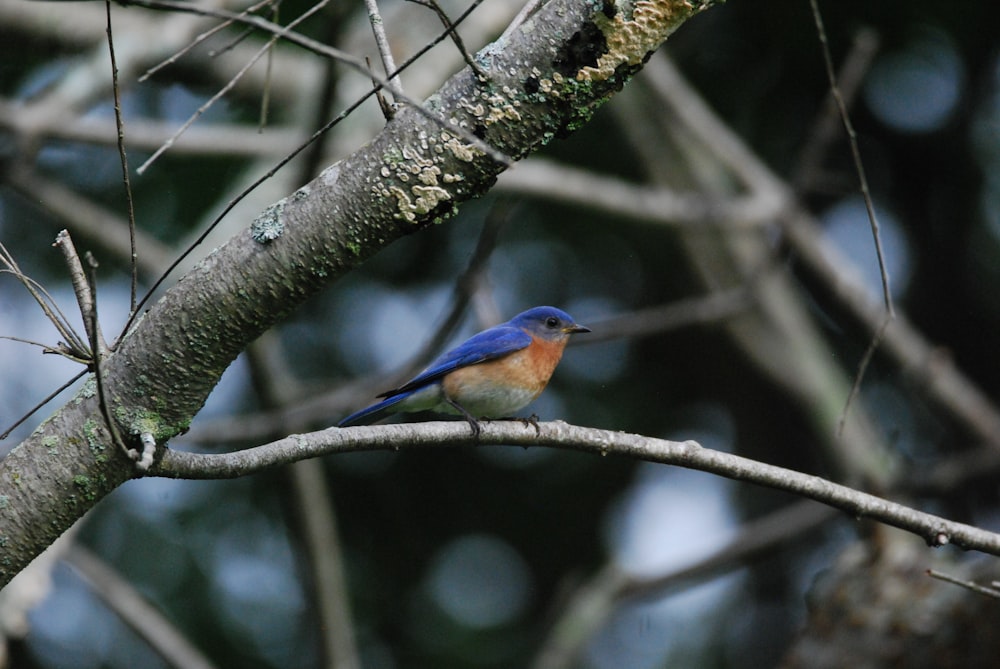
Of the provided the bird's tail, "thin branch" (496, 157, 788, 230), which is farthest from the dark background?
the bird's tail

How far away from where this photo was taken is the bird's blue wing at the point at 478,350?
5.26 metres

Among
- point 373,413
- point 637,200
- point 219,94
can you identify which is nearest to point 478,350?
point 373,413

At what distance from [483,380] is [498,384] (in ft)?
0.27

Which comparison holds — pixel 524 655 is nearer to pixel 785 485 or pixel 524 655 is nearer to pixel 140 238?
pixel 140 238

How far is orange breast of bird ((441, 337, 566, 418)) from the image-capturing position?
17.2 ft

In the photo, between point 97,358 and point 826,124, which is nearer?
point 97,358

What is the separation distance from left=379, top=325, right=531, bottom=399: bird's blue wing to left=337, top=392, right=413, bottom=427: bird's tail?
12 cm

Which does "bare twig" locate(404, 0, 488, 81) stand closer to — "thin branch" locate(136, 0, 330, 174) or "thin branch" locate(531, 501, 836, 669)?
"thin branch" locate(136, 0, 330, 174)

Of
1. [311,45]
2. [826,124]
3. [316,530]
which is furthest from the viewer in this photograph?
[826,124]

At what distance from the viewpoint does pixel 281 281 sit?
230cm

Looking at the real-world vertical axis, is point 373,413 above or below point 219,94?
below

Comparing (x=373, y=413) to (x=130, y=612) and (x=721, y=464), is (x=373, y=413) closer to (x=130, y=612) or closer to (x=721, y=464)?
(x=130, y=612)

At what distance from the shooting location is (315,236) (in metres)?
2.31

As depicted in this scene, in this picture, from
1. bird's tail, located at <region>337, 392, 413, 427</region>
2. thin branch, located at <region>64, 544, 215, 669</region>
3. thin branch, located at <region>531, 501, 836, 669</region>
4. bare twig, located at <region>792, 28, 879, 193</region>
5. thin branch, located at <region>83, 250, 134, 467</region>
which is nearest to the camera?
thin branch, located at <region>83, 250, 134, 467</region>
